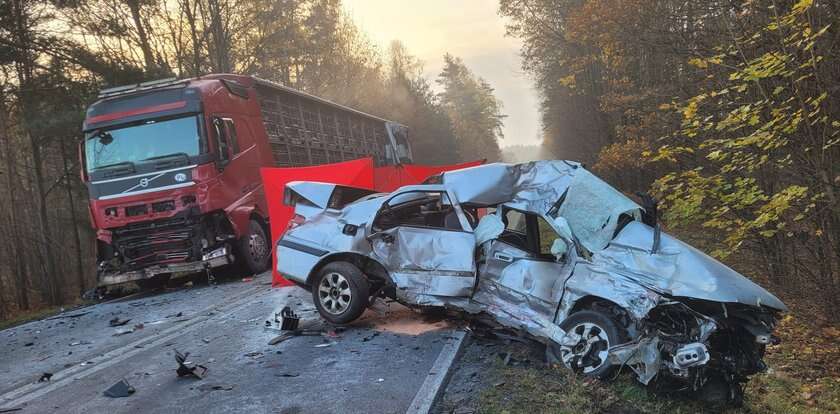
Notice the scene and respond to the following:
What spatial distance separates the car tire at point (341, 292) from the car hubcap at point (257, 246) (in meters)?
4.52

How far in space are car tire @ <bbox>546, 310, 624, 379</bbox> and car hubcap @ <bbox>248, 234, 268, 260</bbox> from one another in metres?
7.19

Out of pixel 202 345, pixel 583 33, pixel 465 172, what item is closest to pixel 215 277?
pixel 202 345

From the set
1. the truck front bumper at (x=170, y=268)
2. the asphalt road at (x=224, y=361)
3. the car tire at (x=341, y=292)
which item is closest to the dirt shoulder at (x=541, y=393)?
the asphalt road at (x=224, y=361)

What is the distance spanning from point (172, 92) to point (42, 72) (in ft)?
22.9

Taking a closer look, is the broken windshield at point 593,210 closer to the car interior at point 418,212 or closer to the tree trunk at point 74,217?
the car interior at point 418,212

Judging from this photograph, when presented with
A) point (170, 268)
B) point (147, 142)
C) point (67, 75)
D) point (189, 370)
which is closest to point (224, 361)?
point (189, 370)

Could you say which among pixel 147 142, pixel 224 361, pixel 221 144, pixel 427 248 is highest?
pixel 147 142

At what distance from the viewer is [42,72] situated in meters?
14.1

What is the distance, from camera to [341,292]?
6.16 metres

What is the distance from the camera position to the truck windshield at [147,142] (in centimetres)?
954

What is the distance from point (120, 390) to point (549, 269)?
12.2 ft

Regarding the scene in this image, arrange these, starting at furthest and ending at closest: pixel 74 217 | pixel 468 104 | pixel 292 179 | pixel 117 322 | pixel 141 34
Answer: pixel 468 104, pixel 141 34, pixel 74 217, pixel 292 179, pixel 117 322

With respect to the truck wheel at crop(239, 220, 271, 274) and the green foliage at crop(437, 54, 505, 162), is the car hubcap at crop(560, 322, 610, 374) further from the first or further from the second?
the green foliage at crop(437, 54, 505, 162)

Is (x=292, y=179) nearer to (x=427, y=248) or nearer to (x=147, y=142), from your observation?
(x=147, y=142)
